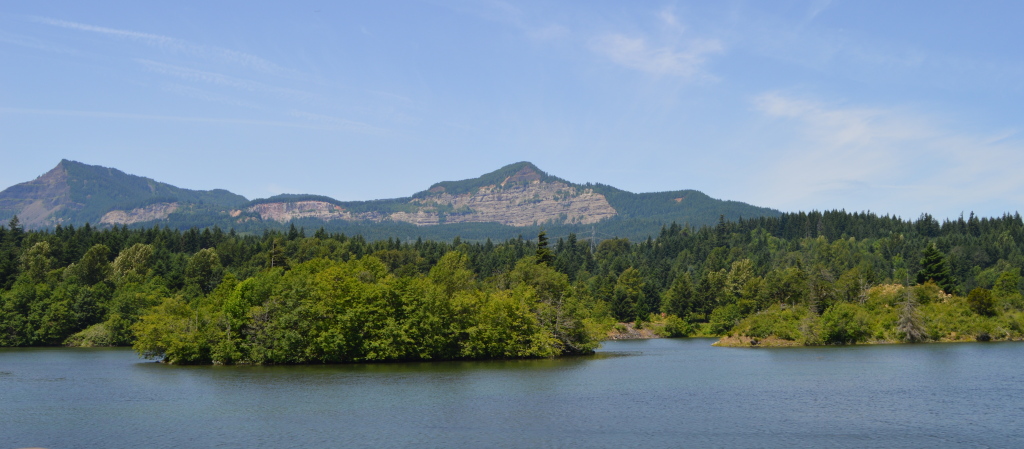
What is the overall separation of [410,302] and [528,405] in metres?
35.6

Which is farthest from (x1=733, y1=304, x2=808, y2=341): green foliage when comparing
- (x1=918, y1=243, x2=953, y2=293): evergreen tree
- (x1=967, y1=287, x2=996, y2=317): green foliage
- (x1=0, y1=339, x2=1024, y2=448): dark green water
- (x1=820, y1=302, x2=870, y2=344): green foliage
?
(x1=918, y1=243, x2=953, y2=293): evergreen tree

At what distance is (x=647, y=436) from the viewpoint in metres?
41.8

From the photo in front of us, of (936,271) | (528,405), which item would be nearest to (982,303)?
(936,271)

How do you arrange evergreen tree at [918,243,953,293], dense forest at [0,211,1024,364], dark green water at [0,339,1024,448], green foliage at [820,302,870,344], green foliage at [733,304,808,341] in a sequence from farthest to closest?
1. evergreen tree at [918,243,953,293]
2. green foliage at [733,304,808,341]
3. green foliage at [820,302,870,344]
4. dense forest at [0,211,1024,364]
5. dark green water at [0,339,1024,448]

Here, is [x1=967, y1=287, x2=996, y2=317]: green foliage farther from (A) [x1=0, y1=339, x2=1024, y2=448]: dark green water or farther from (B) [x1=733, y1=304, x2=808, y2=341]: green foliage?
(A) [x1=0, y1=339, x2=1024, y2=448]: dark green water

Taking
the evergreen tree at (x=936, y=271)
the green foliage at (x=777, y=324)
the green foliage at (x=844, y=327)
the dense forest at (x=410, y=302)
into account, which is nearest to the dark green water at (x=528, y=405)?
the dense forest at (x=410, y=302)

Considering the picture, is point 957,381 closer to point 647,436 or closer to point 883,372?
point 883,372

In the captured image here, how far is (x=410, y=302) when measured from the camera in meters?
86.2

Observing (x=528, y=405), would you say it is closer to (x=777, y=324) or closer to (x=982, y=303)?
(x=777, y=324)

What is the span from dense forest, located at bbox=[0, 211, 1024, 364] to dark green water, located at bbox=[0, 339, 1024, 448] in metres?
5.08

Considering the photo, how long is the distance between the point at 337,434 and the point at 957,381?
52.4 metres

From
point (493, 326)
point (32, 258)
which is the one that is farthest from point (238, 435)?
point (32, 258)

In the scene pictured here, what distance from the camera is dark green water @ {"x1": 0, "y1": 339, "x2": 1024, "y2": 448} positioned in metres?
41.6

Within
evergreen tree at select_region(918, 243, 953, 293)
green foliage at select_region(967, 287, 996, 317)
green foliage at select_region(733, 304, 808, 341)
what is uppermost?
evergreen tree at select_region(918, 243, 953, 293)
